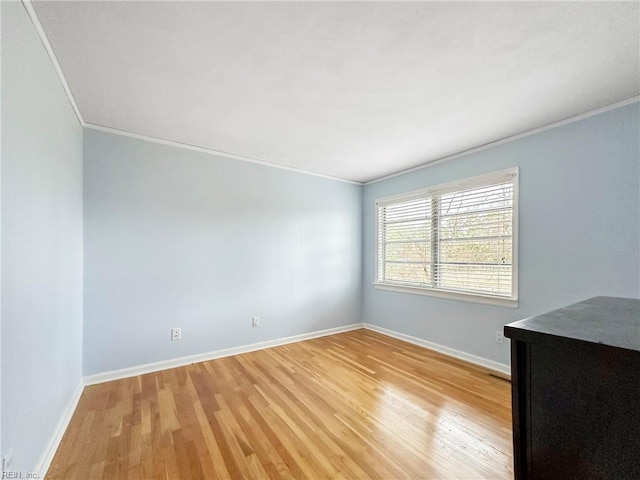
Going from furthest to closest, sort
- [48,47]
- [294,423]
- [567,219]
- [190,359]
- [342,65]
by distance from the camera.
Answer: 1. [190,359]
2. [567,219]
3. [294,423]
4. [342,65]
5. [48,47]

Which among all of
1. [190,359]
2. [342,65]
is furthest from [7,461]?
[342,65]

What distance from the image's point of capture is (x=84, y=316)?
2.50 meters

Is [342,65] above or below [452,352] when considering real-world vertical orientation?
above

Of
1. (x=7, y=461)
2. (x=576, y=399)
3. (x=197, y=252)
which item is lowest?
(x=7, y=461)

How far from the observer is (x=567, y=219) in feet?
7.95

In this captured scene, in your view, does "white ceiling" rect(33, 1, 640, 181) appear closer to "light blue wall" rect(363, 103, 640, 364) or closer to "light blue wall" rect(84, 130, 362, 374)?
"light blue wall" rect(363, 103, 640, 364)

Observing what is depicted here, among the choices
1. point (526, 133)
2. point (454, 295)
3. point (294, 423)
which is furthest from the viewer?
point (454, 295)

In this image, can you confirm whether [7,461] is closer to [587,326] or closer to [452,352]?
[587,326]

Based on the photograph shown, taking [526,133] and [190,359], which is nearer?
[526,133]

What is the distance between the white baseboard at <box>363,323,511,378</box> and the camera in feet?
9.16

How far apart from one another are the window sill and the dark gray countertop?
6.46 ft

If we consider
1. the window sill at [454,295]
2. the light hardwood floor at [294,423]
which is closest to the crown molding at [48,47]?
the light hardwood floor at [294,423]

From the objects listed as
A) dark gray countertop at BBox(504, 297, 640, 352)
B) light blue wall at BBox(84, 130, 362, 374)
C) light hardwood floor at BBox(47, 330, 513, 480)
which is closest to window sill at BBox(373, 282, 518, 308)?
light hardwood floor at BBox(47, 330, 513, 480)

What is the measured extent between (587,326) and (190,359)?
335cm
